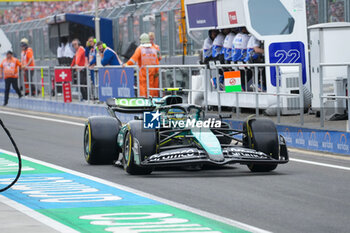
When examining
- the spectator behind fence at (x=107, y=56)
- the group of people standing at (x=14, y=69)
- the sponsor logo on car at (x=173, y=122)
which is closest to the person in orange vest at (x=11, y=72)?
the group of people standing at (x=14, y=69)

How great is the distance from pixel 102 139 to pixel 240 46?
7.34 m

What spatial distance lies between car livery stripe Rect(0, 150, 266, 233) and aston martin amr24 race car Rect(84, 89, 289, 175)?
658 millimetres

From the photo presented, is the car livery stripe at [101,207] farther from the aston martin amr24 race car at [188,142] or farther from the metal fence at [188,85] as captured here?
the metal fence at [188,85]

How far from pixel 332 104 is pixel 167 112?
13.9 feet

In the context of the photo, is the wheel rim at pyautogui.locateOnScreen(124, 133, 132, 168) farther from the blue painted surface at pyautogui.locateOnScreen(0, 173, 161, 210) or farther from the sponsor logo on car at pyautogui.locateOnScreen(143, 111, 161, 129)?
the blue painted surface at pyautogui.locateOnScreen(0, 173, 161, 210)

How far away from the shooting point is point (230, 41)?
2036 cm

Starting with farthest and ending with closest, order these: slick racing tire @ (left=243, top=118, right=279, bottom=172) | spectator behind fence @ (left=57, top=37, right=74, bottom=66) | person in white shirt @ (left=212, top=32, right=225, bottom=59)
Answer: spectator behind fence @ (left=57, top=37, right=74, bottom=66) → person in white shirt @ (left=212, top=32, right=225, bottom=59) → slick racing tire @ (left=243, top=118, right=279, bottom=172)

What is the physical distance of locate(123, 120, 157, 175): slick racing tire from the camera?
37.6 feet

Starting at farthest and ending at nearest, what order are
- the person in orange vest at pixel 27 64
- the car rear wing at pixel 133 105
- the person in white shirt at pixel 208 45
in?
the person in orange vest at pixel 27 64 → the person in white shirt at pixel 208 45 → the car rear wing at pixel 133 105

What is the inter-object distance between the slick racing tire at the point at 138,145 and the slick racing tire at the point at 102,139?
0.98 metres

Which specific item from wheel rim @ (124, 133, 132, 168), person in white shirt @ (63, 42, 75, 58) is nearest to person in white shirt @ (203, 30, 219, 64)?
wheel rim @ (124, 133, 132, 168)

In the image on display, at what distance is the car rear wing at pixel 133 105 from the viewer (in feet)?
44.2

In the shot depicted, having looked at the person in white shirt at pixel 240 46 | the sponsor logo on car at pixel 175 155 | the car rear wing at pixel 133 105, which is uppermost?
the person in white shirt at pixel 240 46

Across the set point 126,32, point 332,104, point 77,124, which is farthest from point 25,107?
point 332,104
